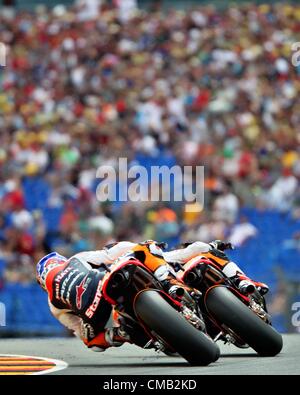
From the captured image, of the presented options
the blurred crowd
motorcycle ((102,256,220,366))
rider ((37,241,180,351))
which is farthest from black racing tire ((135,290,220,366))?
the blurred crowd

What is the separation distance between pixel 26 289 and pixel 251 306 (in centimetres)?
613

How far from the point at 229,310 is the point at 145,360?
0.76 m

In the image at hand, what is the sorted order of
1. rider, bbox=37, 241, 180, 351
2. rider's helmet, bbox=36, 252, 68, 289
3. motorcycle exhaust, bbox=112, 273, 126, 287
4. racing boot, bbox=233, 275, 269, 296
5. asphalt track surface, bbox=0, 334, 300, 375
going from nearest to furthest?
asphalt track surface, bbox=0, 334, 300, 375 → motorcycle exhaust, bbox=112, 273, 126, 287 → rider, bbox=37, 241, 180, 351 → racing boot, bbox=233, 275, 269, 296 → rider's helmet, bbox=36, 252, 68, 289

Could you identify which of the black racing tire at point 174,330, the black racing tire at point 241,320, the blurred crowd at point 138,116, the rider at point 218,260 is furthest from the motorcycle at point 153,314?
the blurred crowd at point 138,116

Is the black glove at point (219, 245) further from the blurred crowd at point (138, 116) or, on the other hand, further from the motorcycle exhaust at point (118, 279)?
the blurred crowd at point (138, 116)

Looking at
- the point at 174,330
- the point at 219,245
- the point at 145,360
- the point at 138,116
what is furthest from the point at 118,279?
the point at 138,116

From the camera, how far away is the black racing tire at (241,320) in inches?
253

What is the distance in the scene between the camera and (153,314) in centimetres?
597

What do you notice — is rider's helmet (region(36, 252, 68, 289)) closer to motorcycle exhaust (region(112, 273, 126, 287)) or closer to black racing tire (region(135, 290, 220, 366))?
motorcycle exhaust (region(112, 273, 126, 287))

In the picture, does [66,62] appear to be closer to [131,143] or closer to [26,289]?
[131,143]

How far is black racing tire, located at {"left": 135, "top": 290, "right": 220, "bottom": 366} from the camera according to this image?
5902 millimetres

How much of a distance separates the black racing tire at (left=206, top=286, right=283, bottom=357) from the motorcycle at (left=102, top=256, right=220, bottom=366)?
34 cm

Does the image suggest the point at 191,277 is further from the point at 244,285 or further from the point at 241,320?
the point at 241,320

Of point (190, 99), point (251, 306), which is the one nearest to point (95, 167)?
point (190, 99)
